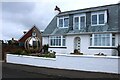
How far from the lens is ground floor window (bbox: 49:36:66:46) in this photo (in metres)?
30.3

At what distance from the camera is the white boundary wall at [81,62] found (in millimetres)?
14836

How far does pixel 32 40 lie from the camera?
4019cm

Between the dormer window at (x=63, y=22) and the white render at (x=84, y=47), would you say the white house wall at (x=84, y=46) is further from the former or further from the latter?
the dormer window at (x=63, y=22)

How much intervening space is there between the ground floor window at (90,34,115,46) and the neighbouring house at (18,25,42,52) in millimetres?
13303

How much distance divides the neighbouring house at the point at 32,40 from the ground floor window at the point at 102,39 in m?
13.3

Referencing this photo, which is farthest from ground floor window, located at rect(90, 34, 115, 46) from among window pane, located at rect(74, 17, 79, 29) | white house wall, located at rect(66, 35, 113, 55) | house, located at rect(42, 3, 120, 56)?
window pane, located at rect(74, 17, 79, 29)

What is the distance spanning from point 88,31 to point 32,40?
15.8m

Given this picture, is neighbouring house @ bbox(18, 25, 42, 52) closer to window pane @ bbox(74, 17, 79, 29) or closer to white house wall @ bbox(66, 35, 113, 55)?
white house wall @ bbox(66, 35, 113, 55)

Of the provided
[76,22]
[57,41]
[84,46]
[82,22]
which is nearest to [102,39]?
[84,46]

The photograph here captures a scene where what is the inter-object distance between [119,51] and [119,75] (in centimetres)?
854

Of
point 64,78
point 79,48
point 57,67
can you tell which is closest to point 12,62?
point 57,67

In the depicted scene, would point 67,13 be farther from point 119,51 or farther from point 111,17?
point 119,51

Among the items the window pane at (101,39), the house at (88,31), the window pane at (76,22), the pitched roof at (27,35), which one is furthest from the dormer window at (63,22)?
the pitched roof at (27,35)

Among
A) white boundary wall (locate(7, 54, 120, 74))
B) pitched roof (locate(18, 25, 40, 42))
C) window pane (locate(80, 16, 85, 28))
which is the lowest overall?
white boundary wall (locate(7, 54, 120, 74))
